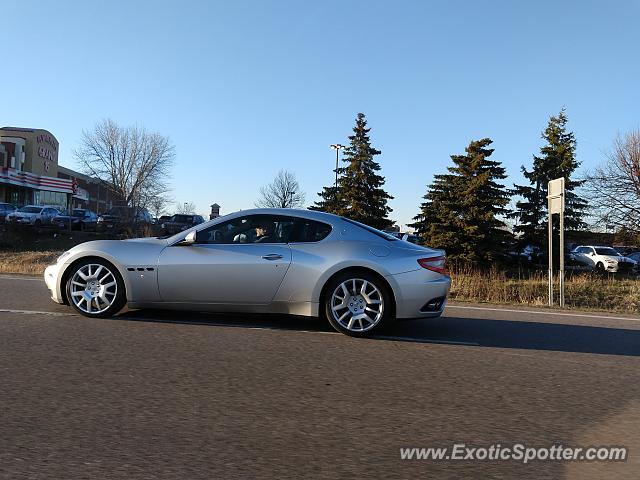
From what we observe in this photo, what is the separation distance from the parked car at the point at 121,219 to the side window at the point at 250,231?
29694 millimetres

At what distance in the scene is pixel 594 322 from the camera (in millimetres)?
8648

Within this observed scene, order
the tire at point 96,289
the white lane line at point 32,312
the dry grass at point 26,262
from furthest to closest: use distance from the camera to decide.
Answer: the dry grass at point 26,262 → the white lane line at point 32,312 → the tire at point 96,289

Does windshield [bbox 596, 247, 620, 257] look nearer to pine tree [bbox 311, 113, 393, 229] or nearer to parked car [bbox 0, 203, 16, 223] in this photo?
pine tree [bbox 311, 113, 393, 229]

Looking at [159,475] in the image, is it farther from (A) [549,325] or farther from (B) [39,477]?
(A) [549,325]

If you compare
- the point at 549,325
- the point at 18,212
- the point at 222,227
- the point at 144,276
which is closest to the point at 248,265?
the point at 222,227

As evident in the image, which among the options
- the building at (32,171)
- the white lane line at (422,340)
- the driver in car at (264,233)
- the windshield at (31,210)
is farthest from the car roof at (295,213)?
the building at (32,171)

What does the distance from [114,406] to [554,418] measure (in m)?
3.15

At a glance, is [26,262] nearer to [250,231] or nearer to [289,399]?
[250,231]

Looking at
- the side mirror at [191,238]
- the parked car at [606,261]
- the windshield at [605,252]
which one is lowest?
the side mirror at [191,238]

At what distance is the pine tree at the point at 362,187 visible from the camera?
44.0m

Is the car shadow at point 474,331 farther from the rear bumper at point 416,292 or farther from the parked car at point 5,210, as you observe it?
the parked car at point 5,210

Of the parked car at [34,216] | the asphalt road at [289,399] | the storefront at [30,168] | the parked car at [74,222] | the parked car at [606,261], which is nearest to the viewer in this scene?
the asphalt road at [289,399]

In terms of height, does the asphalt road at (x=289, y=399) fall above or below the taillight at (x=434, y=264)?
below

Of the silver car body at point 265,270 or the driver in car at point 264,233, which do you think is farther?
the driver in car at point 264,233
